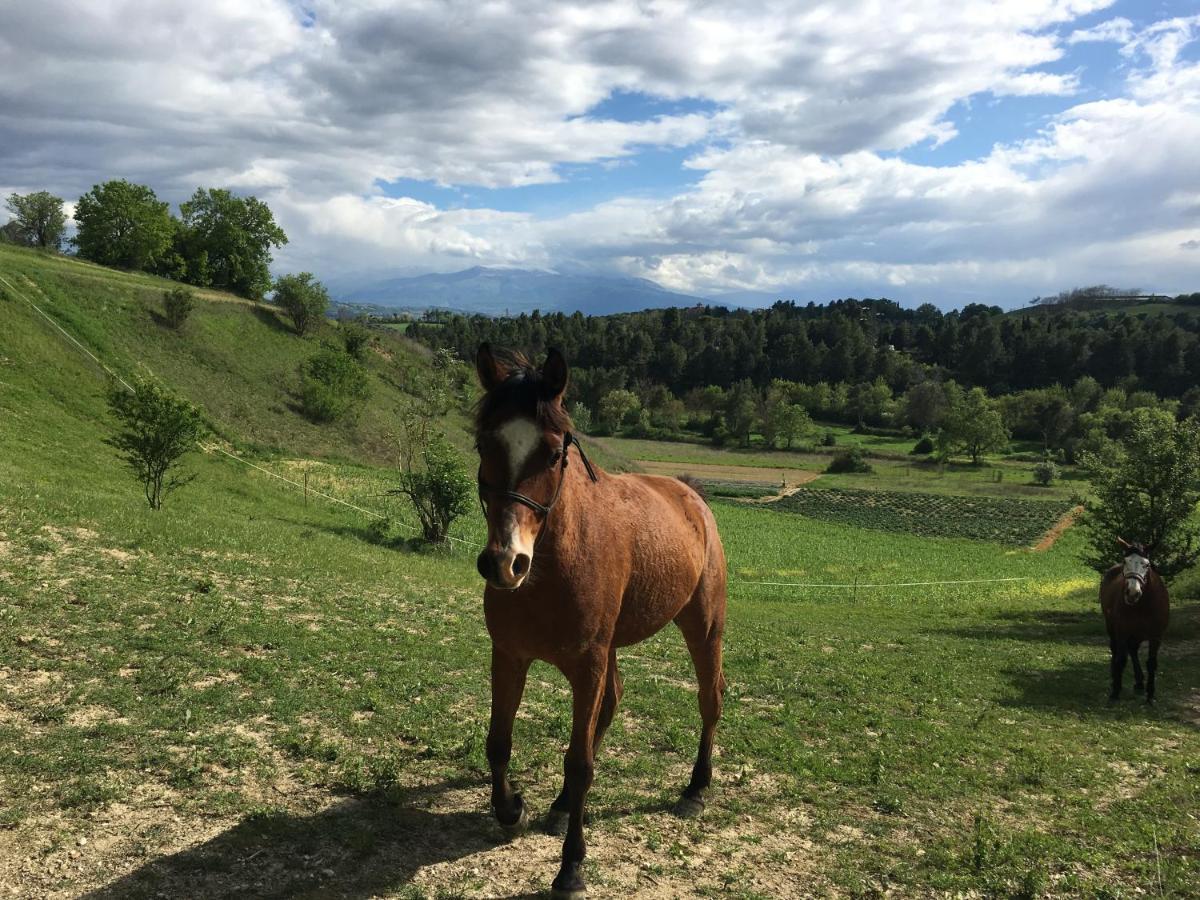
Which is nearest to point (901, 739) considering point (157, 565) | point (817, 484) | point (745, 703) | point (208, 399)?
point (745, 703)

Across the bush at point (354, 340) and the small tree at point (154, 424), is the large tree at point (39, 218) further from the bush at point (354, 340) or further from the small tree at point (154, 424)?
the small tree at point (154, 424)

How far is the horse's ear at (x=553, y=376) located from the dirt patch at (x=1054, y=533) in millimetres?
51492

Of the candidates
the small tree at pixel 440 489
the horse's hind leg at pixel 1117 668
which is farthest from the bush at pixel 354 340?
the horse's hind leg at pixel 1117 668

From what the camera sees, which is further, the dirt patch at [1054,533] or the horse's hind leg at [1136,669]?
the dirt patch at [1054,533]

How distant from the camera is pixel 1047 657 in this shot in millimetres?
13922

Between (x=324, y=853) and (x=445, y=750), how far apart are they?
5.64ft

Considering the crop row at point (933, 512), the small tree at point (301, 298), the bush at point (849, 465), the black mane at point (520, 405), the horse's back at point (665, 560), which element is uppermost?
the small tree at point (301, 298)

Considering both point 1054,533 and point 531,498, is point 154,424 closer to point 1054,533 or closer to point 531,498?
point 531,498

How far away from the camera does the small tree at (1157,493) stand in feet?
61.9

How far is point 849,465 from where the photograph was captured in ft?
291

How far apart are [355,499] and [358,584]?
17350mm

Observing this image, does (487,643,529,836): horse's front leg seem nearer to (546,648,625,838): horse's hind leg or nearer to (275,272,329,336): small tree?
(546,648,625,838): horse's hind leg

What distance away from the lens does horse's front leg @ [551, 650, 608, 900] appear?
13.8ft

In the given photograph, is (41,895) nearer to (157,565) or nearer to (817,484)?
(157,565)
